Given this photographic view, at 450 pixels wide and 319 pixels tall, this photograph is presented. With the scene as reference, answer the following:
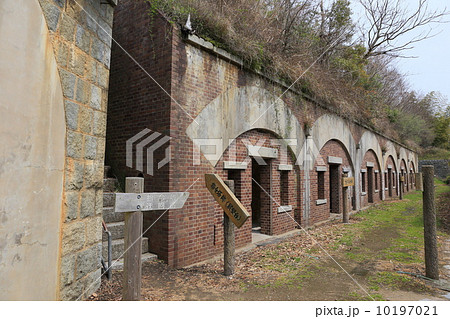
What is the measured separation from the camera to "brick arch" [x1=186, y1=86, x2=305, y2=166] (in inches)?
244

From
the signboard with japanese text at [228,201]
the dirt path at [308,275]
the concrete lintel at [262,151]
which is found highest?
the concrete lintel at [262,151]

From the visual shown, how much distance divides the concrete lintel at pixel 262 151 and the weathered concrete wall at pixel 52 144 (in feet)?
14.4

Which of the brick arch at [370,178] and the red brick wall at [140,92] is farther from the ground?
the red brick wall at [140,92]

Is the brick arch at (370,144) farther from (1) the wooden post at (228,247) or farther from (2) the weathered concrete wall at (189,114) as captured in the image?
(1) the wooden post at (228,247)

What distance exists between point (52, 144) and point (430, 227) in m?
6.08

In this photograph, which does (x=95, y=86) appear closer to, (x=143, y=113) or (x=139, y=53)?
(x=143, y=113)

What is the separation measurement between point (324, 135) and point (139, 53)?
7.76 meters

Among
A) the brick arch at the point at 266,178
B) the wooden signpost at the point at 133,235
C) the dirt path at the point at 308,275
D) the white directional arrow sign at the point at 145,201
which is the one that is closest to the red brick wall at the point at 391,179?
the dirt path at the point at 308,275

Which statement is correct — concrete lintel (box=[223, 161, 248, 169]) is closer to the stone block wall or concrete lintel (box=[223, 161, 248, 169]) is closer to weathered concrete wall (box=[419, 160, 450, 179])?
the stone block wall

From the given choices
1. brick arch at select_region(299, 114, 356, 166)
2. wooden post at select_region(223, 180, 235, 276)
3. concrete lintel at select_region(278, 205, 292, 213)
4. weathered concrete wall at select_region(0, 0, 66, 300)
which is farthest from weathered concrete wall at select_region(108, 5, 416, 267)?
weathered concrete wall at select_region(0, 0, 66, 300)

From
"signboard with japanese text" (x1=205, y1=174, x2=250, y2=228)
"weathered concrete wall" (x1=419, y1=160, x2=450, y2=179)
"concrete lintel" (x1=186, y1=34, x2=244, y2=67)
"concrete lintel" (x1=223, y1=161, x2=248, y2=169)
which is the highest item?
"concrete lintel" (x1=186, y1=34, x2=244, y2=67)

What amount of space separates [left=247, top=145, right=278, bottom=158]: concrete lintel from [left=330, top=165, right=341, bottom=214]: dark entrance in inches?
217

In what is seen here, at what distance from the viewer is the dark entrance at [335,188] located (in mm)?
12641

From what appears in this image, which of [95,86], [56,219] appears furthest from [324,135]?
[56,219]
